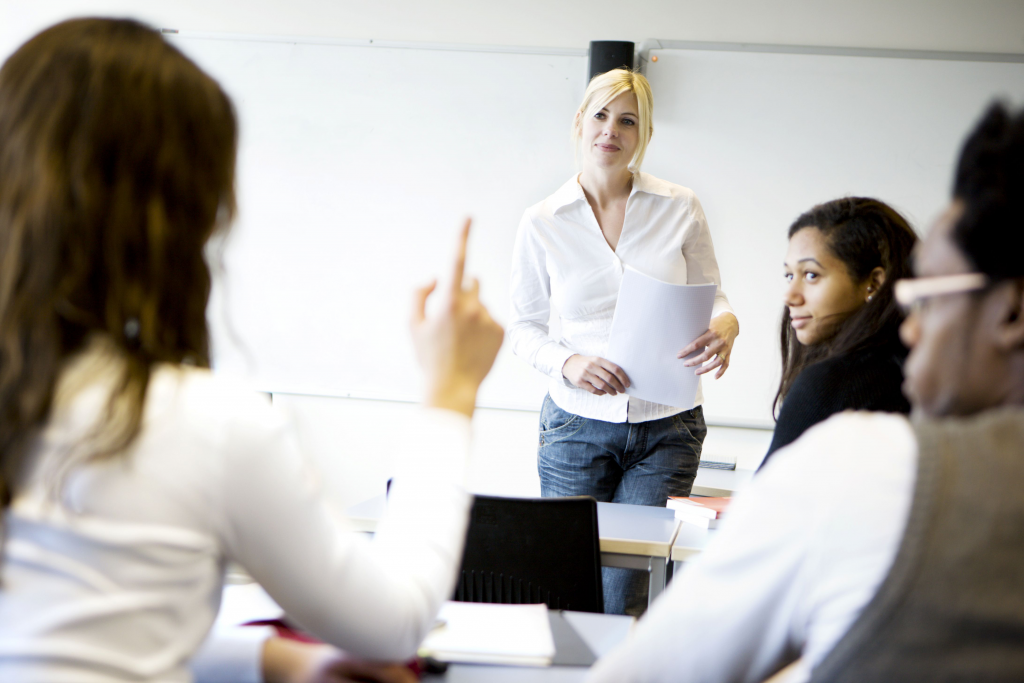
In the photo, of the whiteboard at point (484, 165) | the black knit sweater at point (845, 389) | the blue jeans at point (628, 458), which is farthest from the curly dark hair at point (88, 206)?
the whiteboard at point (484, 165)

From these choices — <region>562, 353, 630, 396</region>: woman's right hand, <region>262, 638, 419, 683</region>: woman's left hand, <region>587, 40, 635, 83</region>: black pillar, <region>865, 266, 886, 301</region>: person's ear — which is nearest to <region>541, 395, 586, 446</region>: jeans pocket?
<region>562, 353, 630, 396</region>: woman's right hand

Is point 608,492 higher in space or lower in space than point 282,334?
lower

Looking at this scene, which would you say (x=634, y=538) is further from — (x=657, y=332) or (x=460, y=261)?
(x=460, y=261)

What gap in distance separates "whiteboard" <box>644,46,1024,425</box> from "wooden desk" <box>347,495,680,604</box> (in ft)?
6.44

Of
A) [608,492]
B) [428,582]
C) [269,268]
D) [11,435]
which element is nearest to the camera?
[11,435]

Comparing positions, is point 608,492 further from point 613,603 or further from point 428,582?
point 428,582

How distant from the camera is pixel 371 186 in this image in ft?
12.5

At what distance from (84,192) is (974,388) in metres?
0.75

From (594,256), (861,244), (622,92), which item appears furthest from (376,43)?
(861,244)

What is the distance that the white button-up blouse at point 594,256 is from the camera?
2.34 m

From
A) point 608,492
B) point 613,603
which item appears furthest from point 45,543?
point 608,492

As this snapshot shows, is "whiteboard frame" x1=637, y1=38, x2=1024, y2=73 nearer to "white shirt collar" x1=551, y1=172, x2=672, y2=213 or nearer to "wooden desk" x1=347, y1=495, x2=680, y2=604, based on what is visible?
"white shirt collar" x1=551, y1=172, x2=672, y2=213

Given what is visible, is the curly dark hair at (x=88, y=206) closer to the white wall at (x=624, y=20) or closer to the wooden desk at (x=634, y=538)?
the wooden desk at (x=634, y=538)

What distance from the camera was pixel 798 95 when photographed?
3596 mm
